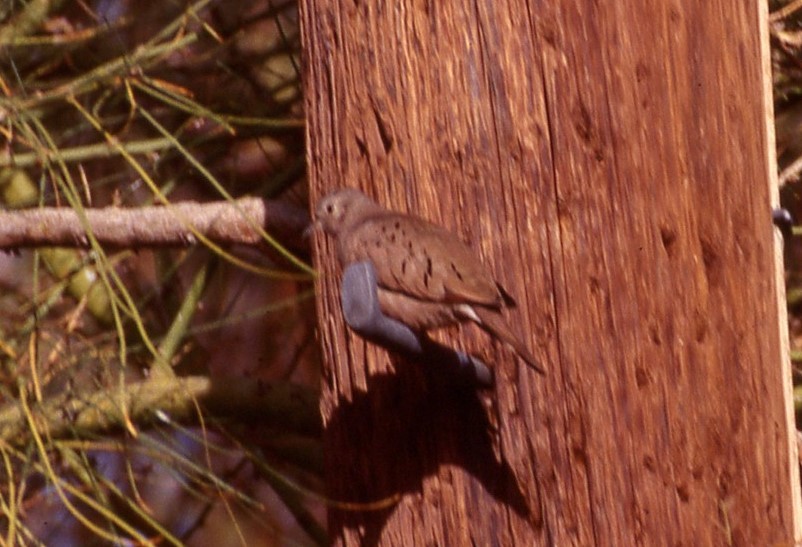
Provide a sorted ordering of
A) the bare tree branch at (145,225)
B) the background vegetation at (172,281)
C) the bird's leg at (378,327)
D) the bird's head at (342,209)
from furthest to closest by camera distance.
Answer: the background vegetation at (172,281), the bare tree branch at (145,225), the bird's head at (342,209), the bird's leg at (378,327)

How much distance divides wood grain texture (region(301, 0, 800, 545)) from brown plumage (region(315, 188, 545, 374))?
40mm

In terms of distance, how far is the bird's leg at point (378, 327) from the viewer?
141 cm

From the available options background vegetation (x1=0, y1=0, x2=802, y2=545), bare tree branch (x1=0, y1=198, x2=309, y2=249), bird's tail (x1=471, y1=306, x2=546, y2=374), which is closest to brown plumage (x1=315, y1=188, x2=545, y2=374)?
bird's tail (x1=471, y1=306, x2=546, y2=374)

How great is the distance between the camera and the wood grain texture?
1477mm

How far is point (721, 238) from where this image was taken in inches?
62.7

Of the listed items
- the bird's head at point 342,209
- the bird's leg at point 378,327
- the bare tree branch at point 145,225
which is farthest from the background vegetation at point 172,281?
the bird's leg at point 378,327

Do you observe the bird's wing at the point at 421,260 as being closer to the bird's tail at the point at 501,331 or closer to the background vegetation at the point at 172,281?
the bird's tail at the point at 501,331

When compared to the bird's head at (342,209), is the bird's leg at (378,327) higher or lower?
lower

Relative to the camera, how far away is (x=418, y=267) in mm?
1534

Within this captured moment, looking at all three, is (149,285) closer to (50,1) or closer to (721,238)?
(50,1)

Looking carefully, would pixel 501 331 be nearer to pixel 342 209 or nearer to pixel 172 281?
pixel 342 209

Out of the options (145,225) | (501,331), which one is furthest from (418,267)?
(145,225)

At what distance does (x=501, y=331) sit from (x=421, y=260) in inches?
5.5

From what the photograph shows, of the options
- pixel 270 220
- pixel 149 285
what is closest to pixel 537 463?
pixel 270 220
